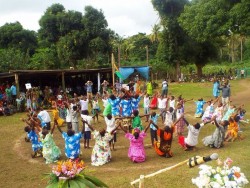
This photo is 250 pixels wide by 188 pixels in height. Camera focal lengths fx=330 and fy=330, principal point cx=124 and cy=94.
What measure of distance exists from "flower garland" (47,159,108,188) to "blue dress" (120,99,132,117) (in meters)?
9.31

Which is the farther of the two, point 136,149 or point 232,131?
point 232,131

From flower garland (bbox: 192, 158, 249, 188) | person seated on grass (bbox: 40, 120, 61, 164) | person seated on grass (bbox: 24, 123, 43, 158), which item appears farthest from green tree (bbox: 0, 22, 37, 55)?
flower garland (bbox: 192, 158, 249, 188)

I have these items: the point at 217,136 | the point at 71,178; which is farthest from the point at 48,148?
the point at 71,178

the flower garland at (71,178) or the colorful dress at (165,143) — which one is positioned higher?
the flower garland at (71,178)

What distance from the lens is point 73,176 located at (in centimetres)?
387

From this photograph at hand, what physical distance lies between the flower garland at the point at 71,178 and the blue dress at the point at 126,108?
30.5ft

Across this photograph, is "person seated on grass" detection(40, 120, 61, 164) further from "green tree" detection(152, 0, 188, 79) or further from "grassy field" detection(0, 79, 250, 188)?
"green tree" detection(152, 0, 188, 79)

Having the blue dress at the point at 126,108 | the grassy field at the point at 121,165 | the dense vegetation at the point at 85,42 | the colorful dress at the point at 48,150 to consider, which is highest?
the dense vegetation at the point at 85,42

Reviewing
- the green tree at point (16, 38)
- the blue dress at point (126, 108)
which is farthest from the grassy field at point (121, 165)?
the green tree at point (16, 38)

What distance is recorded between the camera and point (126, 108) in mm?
13352

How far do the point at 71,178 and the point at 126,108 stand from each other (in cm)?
953

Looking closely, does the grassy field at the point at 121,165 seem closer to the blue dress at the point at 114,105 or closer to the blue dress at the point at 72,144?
the blue dress at the point at 72,144

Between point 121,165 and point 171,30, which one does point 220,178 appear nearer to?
point 121,165

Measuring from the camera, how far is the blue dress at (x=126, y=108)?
1333 cm
